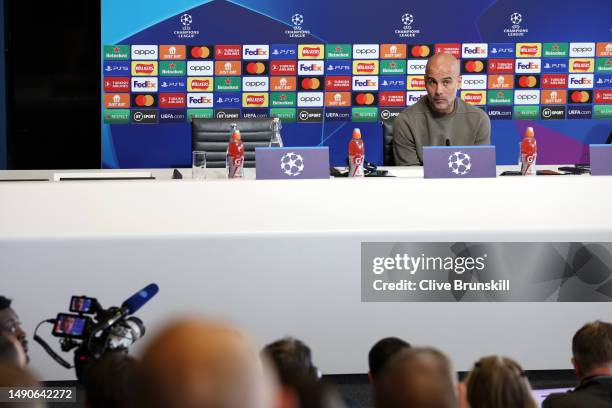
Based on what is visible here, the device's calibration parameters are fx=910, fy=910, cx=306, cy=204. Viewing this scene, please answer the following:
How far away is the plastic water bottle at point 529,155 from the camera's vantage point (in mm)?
4062

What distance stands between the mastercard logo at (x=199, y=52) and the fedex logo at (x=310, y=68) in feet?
2.31

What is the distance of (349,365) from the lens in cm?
366

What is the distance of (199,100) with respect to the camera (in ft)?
22.6

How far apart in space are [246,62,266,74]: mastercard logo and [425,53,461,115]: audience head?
81.3 inches

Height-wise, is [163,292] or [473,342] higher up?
[163,292]

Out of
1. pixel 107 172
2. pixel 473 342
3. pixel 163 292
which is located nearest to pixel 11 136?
pixel 107 172

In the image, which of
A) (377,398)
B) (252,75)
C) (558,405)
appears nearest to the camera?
(377,398)

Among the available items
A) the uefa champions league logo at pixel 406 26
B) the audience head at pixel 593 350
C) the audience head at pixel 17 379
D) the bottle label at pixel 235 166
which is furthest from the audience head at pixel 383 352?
the uefa champions league logo at pixel 406 26

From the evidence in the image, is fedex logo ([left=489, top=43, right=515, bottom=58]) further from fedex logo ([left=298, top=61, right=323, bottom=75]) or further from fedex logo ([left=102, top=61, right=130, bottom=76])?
fedex logo ([left=102, top=61, right=130, bottom=76])

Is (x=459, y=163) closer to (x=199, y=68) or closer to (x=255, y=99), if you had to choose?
(x=255, y=99)

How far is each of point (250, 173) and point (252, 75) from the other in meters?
2.82

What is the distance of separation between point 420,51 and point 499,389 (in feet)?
17.3

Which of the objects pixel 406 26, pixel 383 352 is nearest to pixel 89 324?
pixel 383 352

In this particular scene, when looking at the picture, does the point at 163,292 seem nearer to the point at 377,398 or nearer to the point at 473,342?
the point at 473,342
